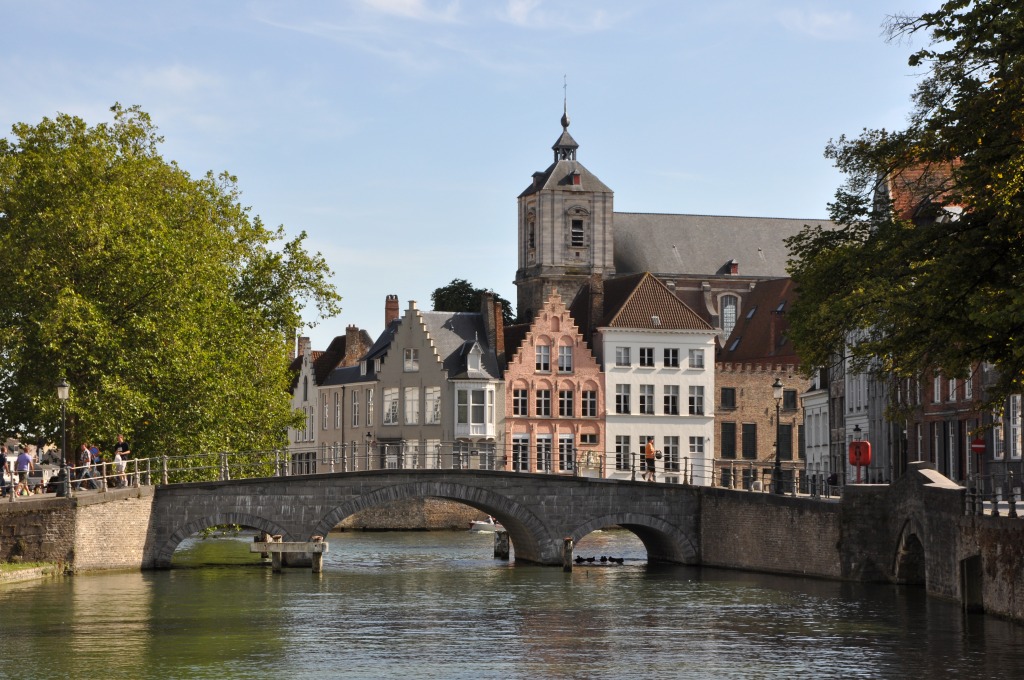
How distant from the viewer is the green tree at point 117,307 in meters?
48.7

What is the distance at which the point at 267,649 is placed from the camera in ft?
99.9

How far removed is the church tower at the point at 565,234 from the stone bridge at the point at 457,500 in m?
55.9

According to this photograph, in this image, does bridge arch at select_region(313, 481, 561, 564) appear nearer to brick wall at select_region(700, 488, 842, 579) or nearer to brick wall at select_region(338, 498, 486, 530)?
brick wall at select_region(700, 488, 842, 579)

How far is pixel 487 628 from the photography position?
3406 cm

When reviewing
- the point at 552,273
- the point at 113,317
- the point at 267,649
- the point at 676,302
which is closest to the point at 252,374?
the point at 113,317

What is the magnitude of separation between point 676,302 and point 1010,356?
2377 inches

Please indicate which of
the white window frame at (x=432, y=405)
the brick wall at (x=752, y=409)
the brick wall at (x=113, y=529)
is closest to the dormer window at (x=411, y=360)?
the white window frame at (x=432, y=405)

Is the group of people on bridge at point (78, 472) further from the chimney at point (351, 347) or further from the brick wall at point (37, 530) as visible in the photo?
the chimney at point (351, 347)

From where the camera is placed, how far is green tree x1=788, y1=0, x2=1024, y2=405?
88.8 feet

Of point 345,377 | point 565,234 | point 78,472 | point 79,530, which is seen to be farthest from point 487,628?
point 565,234

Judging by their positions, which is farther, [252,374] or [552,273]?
[552,273]

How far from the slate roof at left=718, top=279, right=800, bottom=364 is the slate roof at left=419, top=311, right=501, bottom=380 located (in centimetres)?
1770

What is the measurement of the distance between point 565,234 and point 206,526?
64032 millimetres

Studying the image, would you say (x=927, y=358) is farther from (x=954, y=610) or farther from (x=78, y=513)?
(x=78, y=513)
